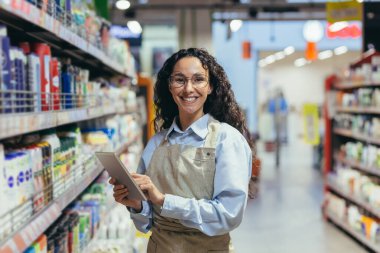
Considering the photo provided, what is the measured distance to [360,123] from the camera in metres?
6.04

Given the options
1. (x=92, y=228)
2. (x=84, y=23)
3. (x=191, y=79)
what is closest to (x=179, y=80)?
(x=191, y=79)

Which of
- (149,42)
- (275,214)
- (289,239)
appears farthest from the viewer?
(149,42)

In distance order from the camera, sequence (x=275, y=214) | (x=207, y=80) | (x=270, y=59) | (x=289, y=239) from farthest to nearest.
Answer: (x=270, y=59), (x=275, y=214), (x=289, y=239), (x=207, y=80)

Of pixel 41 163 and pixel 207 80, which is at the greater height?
pixel 207 80

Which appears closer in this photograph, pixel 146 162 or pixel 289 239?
pixel 146 162

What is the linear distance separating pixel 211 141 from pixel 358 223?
429cm

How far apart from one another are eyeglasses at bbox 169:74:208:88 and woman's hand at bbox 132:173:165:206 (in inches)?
16.4

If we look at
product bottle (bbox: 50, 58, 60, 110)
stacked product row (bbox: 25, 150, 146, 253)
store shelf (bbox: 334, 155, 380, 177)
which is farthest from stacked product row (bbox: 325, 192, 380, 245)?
product bottle (bbox: 50, 58, 60, 110)

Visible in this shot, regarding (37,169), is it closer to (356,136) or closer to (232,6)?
(356,136)

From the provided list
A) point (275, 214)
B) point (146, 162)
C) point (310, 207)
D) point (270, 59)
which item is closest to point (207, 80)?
point (146, 162)

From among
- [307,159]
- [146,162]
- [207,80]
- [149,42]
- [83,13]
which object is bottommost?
[307,159]

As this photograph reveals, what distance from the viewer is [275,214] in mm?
7281

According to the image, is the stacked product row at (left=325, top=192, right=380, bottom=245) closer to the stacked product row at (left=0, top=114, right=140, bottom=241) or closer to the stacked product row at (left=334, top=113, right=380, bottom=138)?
the stacked product row at (left=334, top=113, right=380, bottom=138)

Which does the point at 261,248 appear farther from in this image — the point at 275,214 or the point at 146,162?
the point at 146,162
